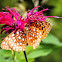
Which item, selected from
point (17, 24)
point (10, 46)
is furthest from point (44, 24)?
point (10, 46)

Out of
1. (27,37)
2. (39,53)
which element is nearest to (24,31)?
(27,37)

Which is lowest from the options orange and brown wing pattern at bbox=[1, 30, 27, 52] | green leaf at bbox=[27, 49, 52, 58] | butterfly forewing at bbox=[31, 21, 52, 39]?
green leaf at bbox=[27, 49, 52, 58]

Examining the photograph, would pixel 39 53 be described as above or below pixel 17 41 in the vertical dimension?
below

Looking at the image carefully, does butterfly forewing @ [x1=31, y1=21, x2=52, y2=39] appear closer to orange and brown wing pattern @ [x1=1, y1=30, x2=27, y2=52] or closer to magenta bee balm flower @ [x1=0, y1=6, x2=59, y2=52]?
magenta bee balm flower @ [x1=0, y1=6, x2=59, y2=52]

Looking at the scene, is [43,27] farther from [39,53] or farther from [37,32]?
[39,53]

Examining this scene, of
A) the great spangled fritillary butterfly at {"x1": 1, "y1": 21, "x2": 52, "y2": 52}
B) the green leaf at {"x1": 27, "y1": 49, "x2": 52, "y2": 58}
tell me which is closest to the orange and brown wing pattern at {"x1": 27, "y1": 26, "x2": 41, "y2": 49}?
the great spangled fritillary butterfly at {"x1": 1, "y1": 21, "x2": 52, "y2": 52}

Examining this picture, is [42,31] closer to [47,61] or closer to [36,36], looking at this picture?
[36,36]

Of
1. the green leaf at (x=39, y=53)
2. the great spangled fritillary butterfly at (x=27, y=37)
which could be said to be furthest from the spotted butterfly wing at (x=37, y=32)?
the green leaf at (x=39, y=53)

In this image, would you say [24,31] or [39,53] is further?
[39,53]
